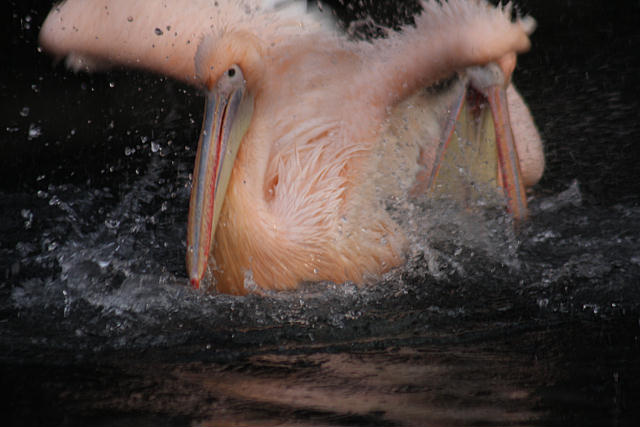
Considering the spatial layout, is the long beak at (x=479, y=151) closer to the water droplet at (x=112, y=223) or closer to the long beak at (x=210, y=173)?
the long beak at (x=210, y=173)

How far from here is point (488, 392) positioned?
145 centimetres

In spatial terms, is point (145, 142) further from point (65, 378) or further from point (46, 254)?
point (65, 378)

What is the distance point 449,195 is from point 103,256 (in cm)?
125

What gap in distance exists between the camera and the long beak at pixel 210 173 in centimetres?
218

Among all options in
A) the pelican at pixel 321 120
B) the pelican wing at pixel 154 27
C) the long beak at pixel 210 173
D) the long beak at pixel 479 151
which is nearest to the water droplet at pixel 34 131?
the pelican wing at pixel 154 27

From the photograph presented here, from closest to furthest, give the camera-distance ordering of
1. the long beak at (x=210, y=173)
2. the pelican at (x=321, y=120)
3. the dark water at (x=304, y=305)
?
the dark water at (x=304, y=305) → the long beak at (x=210, y=173) → the pelican at (x=321, y=120)

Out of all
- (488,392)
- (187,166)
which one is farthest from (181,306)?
(187,166)

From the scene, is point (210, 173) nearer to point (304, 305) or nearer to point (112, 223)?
point (304, 305)

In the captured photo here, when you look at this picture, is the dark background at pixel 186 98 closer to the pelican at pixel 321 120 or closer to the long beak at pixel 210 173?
the pelican at pixel 321 120

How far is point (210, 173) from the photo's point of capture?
7.20 ft

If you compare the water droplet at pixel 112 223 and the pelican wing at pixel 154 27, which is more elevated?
the pelican wing at pixel 154 27

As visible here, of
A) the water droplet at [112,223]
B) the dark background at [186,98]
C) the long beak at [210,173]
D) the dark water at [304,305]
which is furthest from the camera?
the dark background at [186,98]

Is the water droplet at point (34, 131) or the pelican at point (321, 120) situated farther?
the water droplet at point (34, 131)

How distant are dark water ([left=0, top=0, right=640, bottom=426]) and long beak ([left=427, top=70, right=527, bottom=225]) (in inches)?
8.1
